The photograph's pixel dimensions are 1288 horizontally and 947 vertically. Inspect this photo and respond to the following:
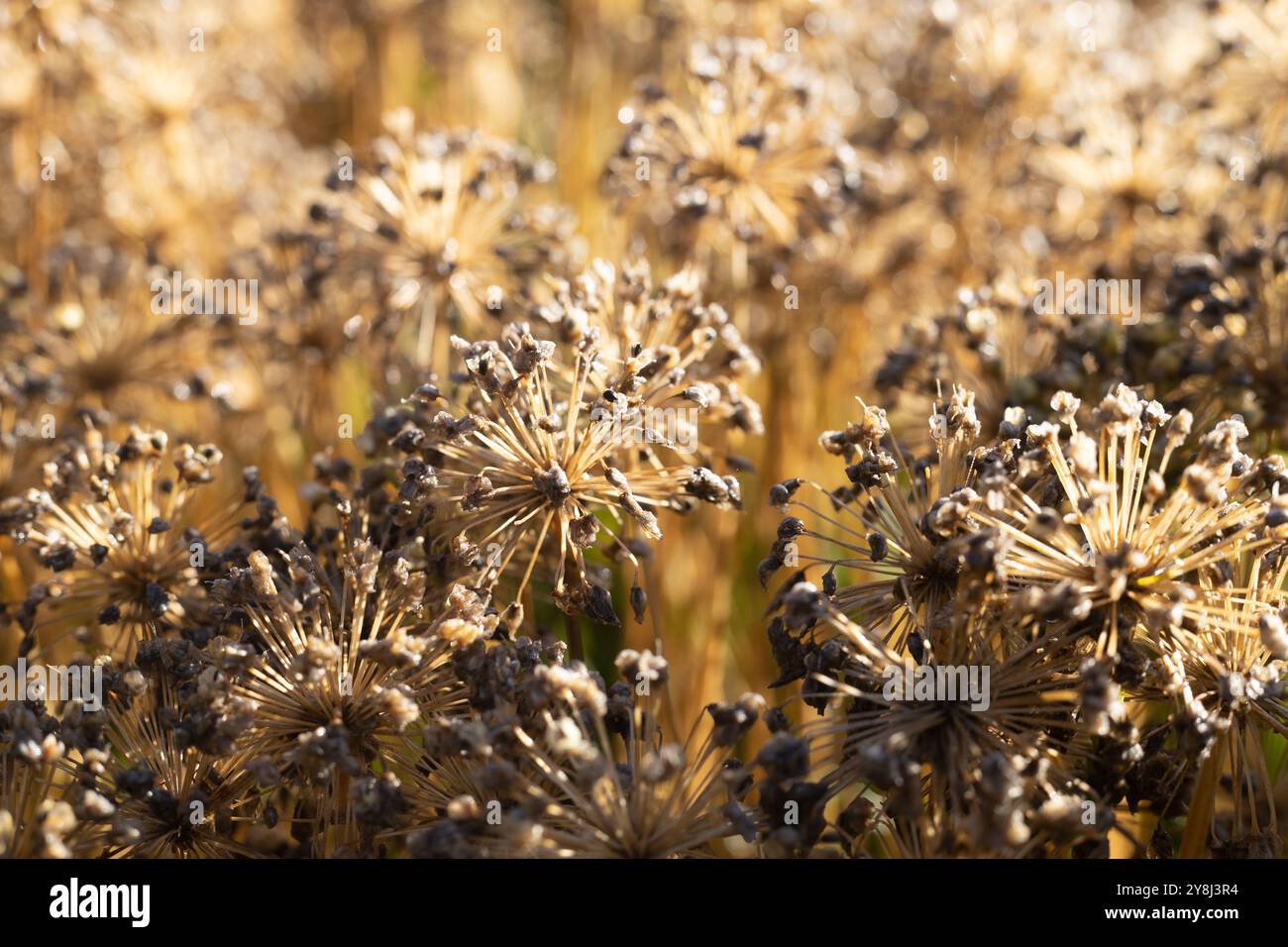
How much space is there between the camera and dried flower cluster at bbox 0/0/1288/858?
6.34 ft

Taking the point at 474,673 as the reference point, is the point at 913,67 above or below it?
above

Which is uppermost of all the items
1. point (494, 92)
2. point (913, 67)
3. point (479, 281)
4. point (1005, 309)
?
point (494, 92)

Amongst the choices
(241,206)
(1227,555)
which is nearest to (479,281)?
(241,206)

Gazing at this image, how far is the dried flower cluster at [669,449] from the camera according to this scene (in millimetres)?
1932

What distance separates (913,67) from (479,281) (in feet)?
6.35

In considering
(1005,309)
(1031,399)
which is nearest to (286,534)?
(1031,399)

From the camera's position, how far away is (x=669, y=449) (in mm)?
2734

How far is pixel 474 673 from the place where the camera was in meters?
1.98

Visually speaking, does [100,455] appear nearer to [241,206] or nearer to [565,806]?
[565,806]

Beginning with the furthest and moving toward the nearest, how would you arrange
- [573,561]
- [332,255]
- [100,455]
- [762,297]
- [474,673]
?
1. [762,297]
2. [332,255]
3. [100,455]
4. [573,561]
5. [474,673]

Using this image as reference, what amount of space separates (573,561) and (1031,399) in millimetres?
1239

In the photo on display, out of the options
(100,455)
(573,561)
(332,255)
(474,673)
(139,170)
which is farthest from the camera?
(139,170)

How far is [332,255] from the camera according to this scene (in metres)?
3.28

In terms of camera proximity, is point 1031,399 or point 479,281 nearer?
point 1031,399
